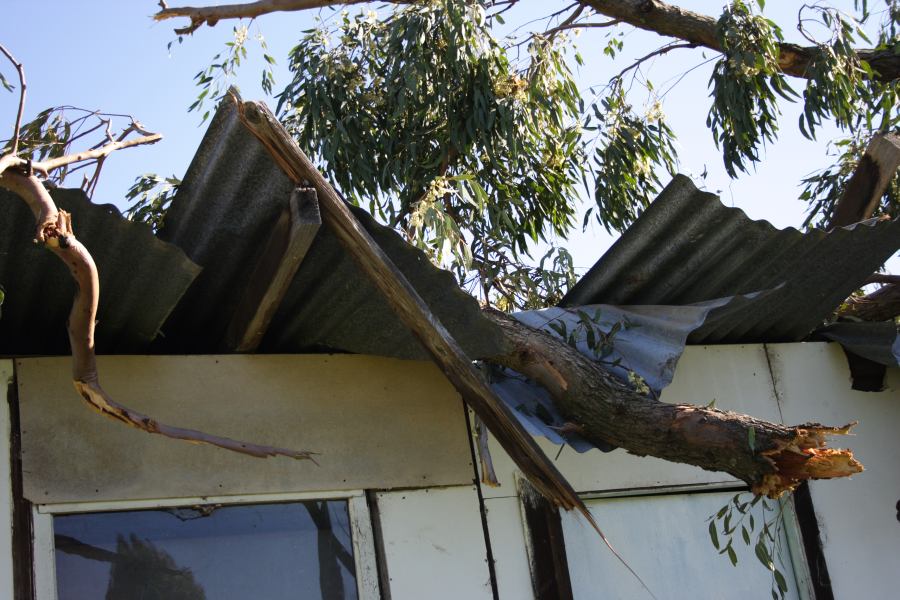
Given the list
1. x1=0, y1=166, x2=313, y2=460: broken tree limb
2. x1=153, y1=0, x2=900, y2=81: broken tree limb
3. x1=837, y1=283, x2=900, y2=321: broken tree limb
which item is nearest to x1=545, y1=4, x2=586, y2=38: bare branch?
x1=153, y1=0, x2=900, y2=81: broken tree limb

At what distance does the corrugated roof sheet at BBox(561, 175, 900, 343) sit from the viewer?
4.79 m

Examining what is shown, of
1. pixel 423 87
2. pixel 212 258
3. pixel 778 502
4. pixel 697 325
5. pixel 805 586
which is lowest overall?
pixel 805 586

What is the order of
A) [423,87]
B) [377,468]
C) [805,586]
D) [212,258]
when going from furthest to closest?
1. [423,87]
2. [805,586]
3. [377,468]
4. [212,258]

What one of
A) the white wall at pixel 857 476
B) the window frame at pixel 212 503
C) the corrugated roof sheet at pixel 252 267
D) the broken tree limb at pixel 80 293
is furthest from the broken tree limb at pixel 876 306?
the broken tree limb at pixel 80 293

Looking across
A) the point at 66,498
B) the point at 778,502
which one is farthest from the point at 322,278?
the point at 778,502

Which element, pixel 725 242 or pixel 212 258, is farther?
pixel 725 242

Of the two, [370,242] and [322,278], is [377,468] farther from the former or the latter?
[370,242]

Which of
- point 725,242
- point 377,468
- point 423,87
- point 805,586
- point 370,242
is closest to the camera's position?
point 370,242

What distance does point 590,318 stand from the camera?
5074 millimetres

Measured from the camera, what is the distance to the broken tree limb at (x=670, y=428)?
151 inches

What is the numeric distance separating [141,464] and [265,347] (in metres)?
0.74

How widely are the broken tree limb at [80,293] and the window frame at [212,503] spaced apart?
0.69 metres

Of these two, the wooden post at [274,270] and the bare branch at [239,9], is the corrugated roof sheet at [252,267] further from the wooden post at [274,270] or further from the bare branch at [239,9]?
the bare branch at [239,9]

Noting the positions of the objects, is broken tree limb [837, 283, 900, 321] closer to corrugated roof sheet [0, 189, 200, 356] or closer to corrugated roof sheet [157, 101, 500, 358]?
corrugated roof sheet [157, 101, 500, 358]
